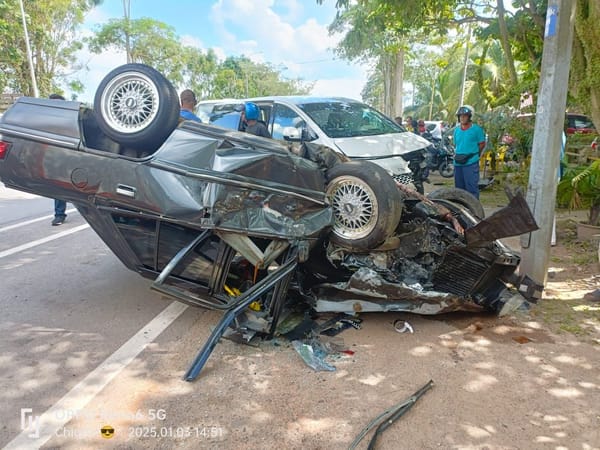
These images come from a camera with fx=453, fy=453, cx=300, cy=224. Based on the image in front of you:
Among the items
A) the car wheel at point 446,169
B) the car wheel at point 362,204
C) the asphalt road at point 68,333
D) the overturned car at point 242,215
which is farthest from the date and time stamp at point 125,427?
the car wheel at point 446,169

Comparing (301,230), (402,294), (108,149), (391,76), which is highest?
(391,76)

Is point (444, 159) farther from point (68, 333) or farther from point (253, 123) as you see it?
point (68, 333)

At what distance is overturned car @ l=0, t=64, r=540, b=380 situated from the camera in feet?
10.7

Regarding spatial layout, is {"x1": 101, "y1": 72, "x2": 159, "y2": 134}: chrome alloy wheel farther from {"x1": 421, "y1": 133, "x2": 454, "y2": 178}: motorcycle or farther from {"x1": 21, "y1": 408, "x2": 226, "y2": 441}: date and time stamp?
{"x1": 421, "y1": 133, "x2": 454, "y2": 178}: motorcycle

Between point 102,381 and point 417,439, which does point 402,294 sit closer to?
point 417,439

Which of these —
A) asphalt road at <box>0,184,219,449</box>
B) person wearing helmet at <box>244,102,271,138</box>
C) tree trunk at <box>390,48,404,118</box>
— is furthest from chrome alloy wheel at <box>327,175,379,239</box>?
tree trunk at <box>390,48,404,118</box>

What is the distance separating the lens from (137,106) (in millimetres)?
3520

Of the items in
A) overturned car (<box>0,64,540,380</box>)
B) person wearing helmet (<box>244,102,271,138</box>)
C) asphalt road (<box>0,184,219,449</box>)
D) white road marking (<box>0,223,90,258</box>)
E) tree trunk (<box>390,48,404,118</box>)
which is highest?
tree trunk (<box>390,48,404,118</box>)

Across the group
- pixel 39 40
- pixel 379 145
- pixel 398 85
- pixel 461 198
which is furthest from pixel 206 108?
pixel 39 40

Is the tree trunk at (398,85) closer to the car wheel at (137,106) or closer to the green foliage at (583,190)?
the green foliage at (583,190)

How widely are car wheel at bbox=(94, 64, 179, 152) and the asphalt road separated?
1482 mm

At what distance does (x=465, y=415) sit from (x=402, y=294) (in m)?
1.05

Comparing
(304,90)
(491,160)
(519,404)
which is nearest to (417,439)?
(519,404)

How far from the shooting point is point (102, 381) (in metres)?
2.88
